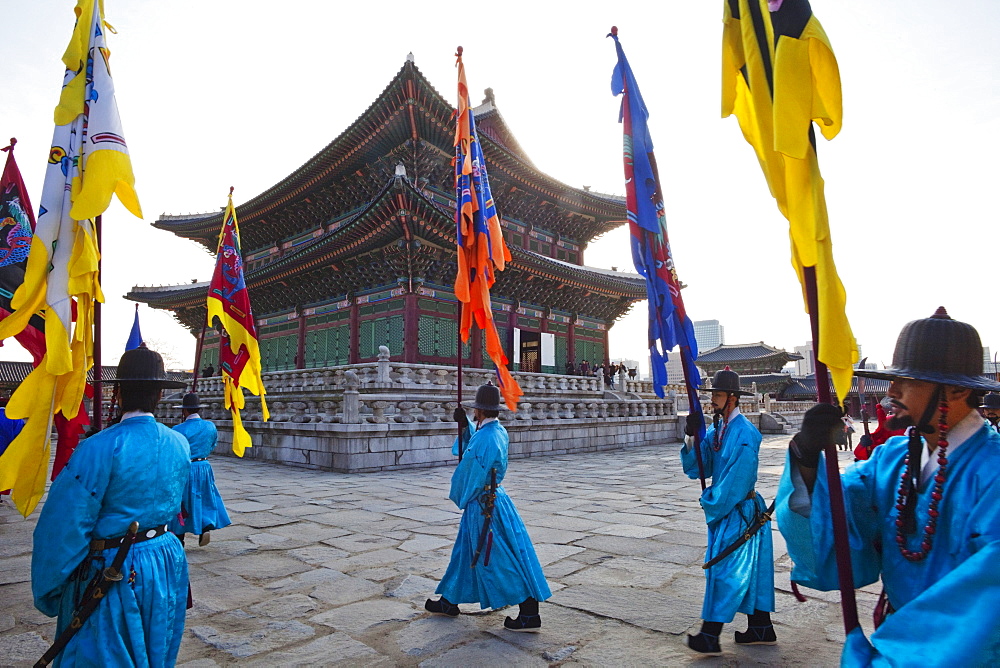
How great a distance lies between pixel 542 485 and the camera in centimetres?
878

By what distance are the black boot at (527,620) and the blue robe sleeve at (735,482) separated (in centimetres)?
111

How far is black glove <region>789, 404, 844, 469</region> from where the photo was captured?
1492 mm

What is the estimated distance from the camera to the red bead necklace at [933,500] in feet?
4.98

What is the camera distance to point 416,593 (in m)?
3.79

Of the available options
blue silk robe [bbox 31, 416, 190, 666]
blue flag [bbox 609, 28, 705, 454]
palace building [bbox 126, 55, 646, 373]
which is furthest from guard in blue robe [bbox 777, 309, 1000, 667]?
palace building [bbox 126, 55, 646, 373]

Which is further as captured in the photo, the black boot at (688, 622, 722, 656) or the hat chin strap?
the black boot at (688, 622, 722, 656)

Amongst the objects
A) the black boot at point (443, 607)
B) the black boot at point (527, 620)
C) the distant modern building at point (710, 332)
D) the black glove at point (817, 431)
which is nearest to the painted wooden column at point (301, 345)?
the black boot at point (443, 607)

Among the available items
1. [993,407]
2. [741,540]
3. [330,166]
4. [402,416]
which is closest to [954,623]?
[741,540]

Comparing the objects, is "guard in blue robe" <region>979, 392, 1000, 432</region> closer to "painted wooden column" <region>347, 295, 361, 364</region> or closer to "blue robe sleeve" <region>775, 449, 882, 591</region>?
"blue robe sleeve" <region>775, 449, 882, 591</region>

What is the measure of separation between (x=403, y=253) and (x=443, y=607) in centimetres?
1361

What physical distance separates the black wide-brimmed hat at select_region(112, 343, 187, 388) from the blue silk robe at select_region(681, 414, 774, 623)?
2.67 meters

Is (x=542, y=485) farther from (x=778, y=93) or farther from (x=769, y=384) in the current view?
(x=769, y=384)

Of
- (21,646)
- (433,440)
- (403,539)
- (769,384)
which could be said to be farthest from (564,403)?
(769,384)

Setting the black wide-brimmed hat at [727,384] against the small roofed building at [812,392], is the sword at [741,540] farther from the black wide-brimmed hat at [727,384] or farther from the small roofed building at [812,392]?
the small roofed building at [812,392]
